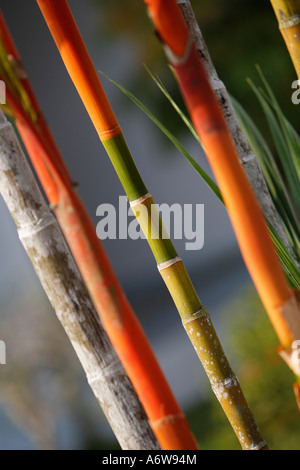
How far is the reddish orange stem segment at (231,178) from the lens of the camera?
0.19 m

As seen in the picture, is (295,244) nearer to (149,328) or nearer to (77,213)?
(77,213)

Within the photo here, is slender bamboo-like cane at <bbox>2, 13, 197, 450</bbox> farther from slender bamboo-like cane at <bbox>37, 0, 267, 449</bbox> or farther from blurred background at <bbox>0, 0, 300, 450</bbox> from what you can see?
blurred background at <bbox>0, 0, 300, 450</bbox>

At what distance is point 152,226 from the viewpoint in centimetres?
31

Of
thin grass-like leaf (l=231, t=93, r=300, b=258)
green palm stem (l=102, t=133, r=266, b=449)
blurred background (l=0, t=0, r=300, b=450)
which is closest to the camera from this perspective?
green palm stem (l=102, t=133, r=266, b=449)

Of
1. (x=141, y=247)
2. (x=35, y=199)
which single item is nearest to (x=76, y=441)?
(x=141, y=247)

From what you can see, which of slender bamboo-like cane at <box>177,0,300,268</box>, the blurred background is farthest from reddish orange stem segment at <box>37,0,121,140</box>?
the blurred background

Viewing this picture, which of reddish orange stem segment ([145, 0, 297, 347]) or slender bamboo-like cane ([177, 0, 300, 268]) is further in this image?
slender bamboo-like cane ([177, 0, 300, 268])

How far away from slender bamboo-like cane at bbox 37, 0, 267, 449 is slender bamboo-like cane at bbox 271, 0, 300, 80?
9cm

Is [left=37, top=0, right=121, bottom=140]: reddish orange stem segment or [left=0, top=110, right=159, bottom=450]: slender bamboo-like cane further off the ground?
[left=37, top=0, right=121, bottom=140]: reddish orange stem segment

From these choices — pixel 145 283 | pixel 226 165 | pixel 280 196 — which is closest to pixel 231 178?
pixel 226 165

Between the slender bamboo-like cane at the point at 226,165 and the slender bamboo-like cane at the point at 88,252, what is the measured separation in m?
0.05

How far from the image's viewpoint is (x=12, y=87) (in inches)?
8.1

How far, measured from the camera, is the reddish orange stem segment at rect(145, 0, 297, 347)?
0.19m
